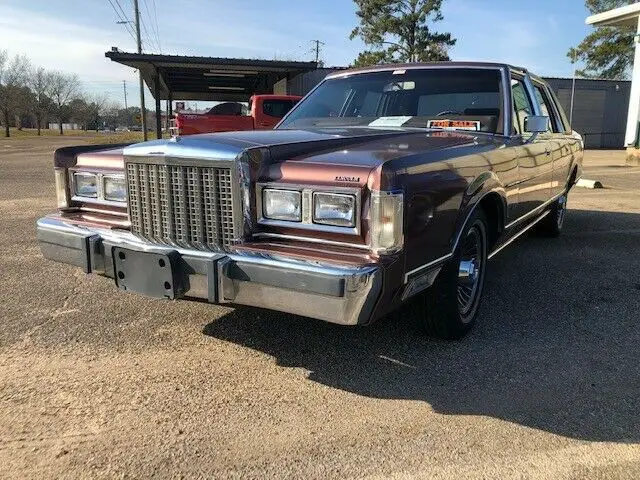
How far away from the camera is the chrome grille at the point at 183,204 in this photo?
2781 millimetres

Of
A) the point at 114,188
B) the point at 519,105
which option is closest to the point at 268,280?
the point at 114,188

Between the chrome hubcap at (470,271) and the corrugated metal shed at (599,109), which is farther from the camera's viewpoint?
the corrugated metal shed at (599,109)

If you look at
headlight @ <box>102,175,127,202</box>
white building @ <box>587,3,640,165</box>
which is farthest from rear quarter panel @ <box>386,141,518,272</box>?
white building @ <box>587,3,640,165</box>

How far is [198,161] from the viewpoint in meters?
2.78

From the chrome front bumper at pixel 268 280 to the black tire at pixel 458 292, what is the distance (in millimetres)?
815

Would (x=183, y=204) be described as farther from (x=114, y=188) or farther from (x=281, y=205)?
(x=114, y=188)

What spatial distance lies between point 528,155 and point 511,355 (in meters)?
1.73

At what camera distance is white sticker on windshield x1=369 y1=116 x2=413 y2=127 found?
4.15m

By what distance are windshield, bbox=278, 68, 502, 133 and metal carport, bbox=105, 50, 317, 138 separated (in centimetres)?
1491

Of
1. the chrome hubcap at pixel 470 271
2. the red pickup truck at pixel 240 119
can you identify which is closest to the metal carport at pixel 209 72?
the red pickup truck at pixel 240 119

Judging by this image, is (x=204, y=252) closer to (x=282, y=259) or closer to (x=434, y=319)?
(x=282, y=259)

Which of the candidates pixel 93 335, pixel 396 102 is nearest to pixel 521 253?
pixel 396 102

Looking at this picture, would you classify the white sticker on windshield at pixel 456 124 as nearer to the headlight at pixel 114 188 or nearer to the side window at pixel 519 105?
the side window at pixel 519 105

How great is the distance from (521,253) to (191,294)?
4090mm
